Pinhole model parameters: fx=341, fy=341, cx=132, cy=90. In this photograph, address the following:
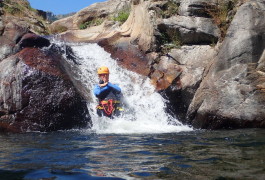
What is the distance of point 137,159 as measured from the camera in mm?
4465

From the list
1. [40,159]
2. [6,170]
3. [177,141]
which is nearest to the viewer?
[6,170]

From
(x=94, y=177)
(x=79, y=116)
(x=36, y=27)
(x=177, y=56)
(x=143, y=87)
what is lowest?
(x=94, y=177)

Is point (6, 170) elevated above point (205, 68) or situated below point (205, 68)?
below

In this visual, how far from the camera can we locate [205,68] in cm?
1033

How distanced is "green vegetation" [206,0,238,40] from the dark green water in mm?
5908

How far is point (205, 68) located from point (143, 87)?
1978 millimetres

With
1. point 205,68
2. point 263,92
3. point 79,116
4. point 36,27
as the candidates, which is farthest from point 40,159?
point 36,27

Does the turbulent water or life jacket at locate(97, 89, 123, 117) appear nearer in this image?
the turbulent water

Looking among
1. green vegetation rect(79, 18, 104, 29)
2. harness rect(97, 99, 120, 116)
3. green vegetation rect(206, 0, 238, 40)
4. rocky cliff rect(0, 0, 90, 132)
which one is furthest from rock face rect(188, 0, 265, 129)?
green vegetation rect(79, 18, 104, 29)

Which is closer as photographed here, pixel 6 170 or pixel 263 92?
pixel 6 170

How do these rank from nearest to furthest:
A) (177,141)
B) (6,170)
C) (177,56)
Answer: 1. (6,170)
2. (177,141)
3. (177,56)

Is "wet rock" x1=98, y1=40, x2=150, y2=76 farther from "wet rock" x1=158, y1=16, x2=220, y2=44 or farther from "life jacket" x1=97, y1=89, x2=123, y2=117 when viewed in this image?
"life jacket" x1=97, y1=89, x2=123, y2=117

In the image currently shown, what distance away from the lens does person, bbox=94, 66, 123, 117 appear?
363 inches

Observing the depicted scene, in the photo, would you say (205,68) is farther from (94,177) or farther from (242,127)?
(94,177)
